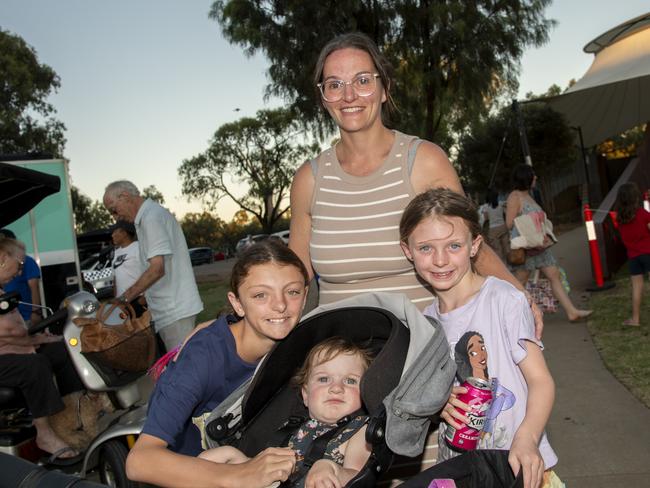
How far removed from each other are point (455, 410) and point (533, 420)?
24cm

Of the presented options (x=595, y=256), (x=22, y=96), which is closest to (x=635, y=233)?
(x=595, y=256)

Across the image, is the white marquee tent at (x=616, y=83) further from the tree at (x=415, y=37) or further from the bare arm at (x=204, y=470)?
the bare arm at (x=204, y=470)

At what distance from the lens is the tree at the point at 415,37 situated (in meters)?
20.1

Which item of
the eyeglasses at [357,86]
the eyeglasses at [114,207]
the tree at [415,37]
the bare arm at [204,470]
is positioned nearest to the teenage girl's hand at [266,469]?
the bare arm at [204,470]

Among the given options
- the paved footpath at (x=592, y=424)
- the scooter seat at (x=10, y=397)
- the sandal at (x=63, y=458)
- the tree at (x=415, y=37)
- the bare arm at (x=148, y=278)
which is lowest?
the paved footpath at (x=592, y=424)

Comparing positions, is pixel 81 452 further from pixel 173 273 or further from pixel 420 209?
pixel 420 209

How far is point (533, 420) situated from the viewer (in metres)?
2.04

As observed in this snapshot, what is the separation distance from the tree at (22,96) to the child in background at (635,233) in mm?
20342

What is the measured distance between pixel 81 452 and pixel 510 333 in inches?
129

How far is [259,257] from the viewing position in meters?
2.41

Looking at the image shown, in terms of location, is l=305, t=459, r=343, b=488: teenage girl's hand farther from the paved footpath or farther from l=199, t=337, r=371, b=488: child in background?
the paved footpath

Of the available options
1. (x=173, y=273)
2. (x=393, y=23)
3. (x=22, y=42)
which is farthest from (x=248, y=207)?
(x=173, y=273)

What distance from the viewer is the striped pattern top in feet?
8.29

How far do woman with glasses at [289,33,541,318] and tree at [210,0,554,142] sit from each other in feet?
58.4
